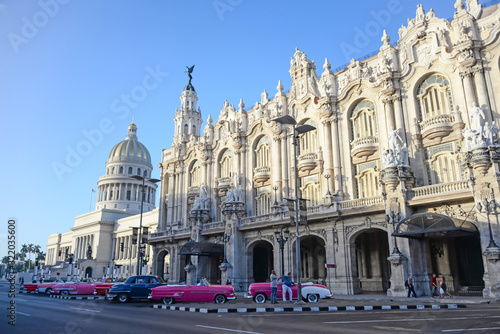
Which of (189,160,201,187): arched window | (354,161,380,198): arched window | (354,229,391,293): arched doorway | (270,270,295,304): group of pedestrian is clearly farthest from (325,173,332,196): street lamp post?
(189,160,201,187): arched window

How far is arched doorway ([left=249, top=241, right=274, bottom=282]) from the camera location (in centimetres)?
4094

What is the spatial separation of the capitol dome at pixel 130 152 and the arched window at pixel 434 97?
89.4m

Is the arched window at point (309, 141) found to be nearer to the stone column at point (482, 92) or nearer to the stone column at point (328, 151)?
the stone column at point (328, 151)

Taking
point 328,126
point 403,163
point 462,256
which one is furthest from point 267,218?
point 462,256

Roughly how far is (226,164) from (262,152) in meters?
5.79

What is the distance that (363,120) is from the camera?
3422cm

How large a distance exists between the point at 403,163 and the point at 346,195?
6.51 m

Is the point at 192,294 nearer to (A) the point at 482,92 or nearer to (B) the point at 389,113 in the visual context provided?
(B) the point at 389,113

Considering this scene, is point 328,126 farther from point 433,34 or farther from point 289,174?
point 433,34

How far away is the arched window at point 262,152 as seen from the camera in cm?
4128

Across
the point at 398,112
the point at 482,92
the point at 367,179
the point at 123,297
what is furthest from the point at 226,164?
the point at 482,92

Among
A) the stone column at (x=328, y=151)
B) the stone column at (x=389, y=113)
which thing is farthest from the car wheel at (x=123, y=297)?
the stone column at (x=389, y=113)

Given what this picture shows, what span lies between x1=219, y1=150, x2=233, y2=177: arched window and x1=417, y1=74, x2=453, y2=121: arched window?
2150 centimetres

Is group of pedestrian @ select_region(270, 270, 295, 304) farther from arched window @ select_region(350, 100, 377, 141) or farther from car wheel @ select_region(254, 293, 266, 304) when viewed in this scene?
arched window @ select_region(350, 100, 377, 141)
